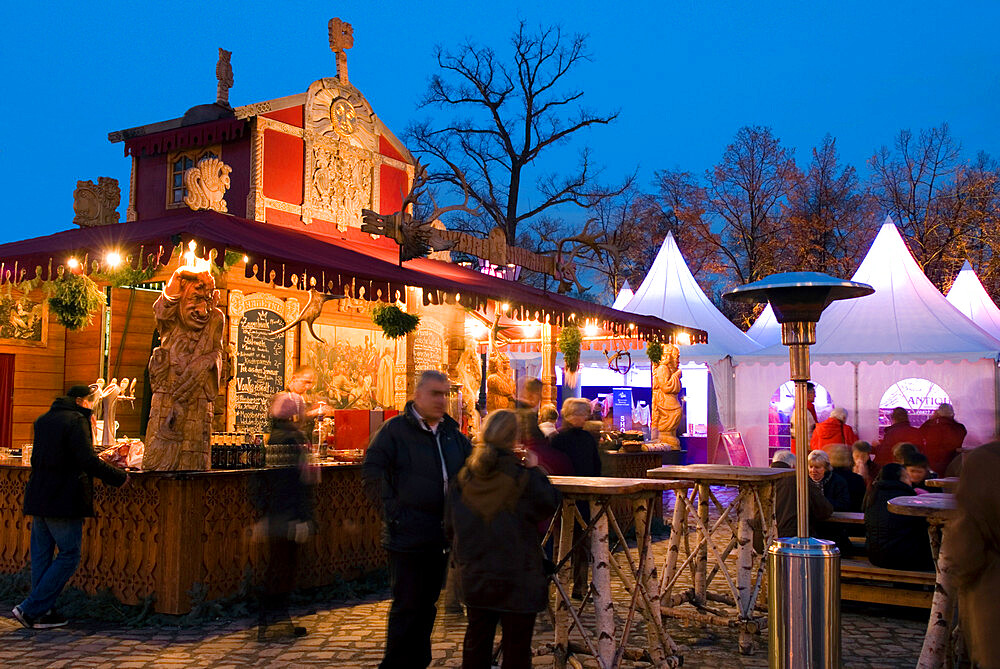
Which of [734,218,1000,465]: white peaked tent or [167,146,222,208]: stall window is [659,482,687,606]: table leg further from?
[734,218,1000,465]: white peaked tent

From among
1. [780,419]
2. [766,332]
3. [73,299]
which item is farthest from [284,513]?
[766,332]

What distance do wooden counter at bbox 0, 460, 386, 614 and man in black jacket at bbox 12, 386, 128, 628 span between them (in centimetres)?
35

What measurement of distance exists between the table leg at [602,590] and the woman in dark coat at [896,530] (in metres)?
2.62

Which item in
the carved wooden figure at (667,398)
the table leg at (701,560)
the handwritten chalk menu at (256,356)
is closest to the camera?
the table leg at (701,560)

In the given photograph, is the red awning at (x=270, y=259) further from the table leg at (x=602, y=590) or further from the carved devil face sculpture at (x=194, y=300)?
the table leg at (x=602, y=590)

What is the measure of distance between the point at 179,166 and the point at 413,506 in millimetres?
8968

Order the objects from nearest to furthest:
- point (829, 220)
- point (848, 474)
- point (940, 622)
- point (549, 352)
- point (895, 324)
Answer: point (940, 622), point (848, 474), point (549, 352), point (895, 324), point (829, 220)

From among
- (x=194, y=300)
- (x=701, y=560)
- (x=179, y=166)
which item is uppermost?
(x=179, y=166)

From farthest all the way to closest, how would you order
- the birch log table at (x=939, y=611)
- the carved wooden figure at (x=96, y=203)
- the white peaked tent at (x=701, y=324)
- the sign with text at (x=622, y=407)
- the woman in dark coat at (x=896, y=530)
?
the sign with text at (x=622, y=407)
the white peaked tent at (x=701, y=324)
the carved wooden figure at (x=96, y=203)
the woman in dark coat at (x=896, y=530)
the birch log table at (x=939, y=611)

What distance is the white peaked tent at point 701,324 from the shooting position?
1798cm

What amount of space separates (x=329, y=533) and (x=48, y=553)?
218 centimetres

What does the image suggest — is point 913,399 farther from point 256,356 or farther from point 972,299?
point 256,356

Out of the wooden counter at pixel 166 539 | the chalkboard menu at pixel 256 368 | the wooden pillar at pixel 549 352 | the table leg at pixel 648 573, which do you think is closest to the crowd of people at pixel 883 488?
the table leg at pixel 648 573

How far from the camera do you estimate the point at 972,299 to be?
20719 mm
